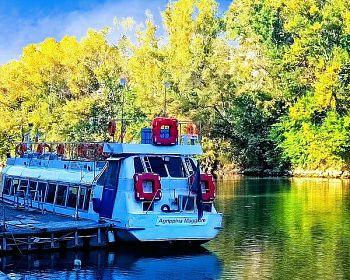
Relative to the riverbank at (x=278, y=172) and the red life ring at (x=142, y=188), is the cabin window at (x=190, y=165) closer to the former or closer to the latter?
the red life ring at (x=142, y=188)

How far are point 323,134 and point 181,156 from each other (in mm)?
48410

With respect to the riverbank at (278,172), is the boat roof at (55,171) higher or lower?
lower

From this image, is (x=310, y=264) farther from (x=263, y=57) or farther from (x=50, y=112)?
(x=50, y=112)

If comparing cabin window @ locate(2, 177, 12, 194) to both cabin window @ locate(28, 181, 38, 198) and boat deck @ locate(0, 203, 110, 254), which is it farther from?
Result: boat deck @ locate(0, 203, 110, 254)

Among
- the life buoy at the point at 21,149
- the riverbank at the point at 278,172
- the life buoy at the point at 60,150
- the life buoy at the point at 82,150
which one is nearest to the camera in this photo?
the life buoy at the point at 82,150

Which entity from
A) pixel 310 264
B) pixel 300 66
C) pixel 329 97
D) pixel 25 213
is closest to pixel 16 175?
pixel 25 213

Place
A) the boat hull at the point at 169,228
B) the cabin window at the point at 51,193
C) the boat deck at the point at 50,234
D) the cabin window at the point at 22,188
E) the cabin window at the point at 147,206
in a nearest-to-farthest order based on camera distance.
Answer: the boat deck at the point at 50,234 → the boat hull at the point at 169,228 → the cabin window at the point at 147,206 → the cabin window at the point at 51,193 → the cabin window at the point at 22,188

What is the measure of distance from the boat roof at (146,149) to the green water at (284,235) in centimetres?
431

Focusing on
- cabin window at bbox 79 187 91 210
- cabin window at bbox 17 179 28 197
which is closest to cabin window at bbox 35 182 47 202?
cabin window at bbox 17 179 28 197

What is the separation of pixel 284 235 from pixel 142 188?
8790 mm

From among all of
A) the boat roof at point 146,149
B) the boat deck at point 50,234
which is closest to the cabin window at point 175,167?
the boat roof at point 146,149

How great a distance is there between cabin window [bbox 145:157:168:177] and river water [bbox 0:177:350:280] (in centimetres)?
341

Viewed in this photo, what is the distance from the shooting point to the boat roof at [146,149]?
29906 millimetres

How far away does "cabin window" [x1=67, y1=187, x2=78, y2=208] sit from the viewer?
34.2m
